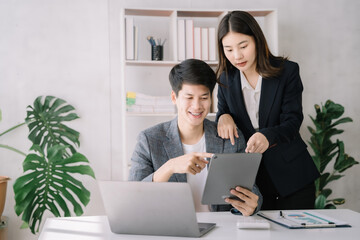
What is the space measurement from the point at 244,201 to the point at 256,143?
0.89ft

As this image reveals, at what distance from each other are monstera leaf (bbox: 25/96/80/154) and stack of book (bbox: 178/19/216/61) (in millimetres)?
996

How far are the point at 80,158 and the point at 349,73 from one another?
247 cm

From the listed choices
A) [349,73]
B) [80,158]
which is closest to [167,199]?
[80,158]

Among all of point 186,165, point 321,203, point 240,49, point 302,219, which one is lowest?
point 321,203

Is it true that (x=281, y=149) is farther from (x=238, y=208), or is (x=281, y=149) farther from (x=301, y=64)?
(x=301, y=64)

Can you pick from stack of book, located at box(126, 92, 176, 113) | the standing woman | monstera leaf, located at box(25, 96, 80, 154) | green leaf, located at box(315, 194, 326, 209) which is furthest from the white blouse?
monstera leaf, located at box(25, 96, 80, 154)

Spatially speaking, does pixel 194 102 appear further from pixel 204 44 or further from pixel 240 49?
pixel 204 44

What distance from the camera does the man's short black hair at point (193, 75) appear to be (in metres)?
1.98

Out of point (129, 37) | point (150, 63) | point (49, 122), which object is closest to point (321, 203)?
point (150, 63)

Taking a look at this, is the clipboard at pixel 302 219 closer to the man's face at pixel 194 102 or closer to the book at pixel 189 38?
the man's face at pixel 194 102

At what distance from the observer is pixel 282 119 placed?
2109 millimetres

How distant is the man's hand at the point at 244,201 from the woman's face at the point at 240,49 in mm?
617

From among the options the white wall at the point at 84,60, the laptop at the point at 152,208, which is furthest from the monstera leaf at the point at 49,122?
the laptop at the point at 152,208

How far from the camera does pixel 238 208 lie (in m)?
1.74
